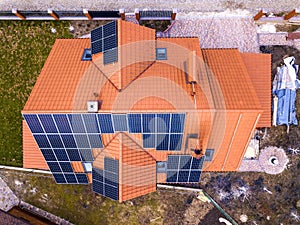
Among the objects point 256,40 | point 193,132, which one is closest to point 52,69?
point 193,132

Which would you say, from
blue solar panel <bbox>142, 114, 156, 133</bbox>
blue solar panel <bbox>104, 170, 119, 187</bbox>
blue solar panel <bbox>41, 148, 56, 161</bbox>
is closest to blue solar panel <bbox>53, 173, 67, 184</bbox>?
blue solar panel <bbox>41, 148, 56, 161</bbox>

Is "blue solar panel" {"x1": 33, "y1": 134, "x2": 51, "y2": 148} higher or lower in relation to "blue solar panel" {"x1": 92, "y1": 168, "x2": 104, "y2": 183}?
higher

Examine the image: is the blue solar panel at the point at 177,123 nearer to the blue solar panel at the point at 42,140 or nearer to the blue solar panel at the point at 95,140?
the blue solar panel at the point at 95,140

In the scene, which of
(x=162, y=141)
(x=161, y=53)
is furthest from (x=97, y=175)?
(x=161, y=53)

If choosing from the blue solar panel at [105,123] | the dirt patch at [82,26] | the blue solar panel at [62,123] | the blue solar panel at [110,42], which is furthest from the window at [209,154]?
the dirt patch at [82,26]

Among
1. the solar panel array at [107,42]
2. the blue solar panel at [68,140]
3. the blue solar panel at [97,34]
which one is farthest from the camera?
the blue solar panel at [97,34]

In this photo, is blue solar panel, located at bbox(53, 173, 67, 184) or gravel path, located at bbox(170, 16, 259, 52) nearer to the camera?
blue solar panel, located at bbox(53, 173, 67, 184)

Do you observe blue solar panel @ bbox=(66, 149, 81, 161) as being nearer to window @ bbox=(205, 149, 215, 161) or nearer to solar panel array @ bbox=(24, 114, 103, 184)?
solar panel array @ bbox=(24, 114, 103, 184)
